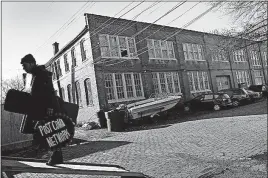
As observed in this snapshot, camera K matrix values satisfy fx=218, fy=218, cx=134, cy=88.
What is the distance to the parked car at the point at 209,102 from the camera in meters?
16.3

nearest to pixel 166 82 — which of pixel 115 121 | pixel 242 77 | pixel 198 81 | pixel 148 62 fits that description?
pixel 148 62

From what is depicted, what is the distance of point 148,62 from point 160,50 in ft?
7.27

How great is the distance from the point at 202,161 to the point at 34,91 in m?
4.36

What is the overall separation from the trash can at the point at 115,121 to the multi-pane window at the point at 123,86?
8.83 ft

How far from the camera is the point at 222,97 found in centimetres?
1636

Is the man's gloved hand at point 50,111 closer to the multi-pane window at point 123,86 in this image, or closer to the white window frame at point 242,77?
the multi-pane window at point 123,86

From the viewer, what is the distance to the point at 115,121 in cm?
1138

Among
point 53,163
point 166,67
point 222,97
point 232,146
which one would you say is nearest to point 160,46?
point 166,67

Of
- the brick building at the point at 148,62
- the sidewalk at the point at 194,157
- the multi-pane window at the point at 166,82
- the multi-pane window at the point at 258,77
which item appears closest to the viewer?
the sidewalk at the point at 194,157

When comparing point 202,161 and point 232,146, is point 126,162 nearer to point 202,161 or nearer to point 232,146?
point 202,161

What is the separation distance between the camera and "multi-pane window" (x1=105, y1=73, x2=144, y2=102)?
14.4 m

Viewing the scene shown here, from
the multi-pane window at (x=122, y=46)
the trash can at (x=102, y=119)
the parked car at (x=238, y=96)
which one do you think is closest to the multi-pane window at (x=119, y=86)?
the multi-pane window at (x=122, y=46)

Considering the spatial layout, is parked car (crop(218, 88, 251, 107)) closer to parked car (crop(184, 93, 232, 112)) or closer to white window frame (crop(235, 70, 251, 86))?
parked car (crop(184, 93, 232, 112))

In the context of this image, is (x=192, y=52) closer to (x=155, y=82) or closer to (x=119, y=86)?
(x=155, y=82)
